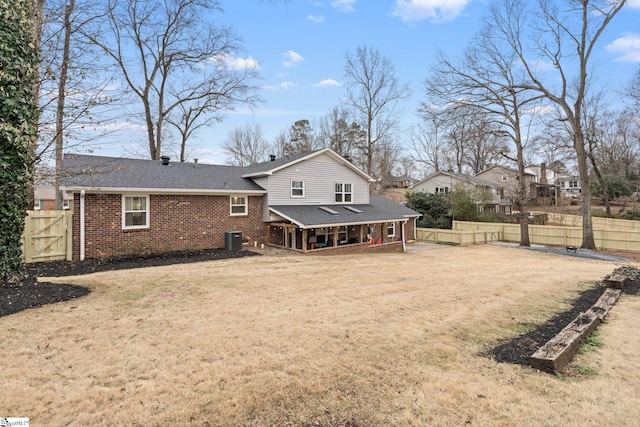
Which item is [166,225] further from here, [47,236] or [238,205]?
[47,236]

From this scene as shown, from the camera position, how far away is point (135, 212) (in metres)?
13.0

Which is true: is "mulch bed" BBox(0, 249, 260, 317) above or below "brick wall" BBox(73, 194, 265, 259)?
below

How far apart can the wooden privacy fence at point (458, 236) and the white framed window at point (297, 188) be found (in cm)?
1191

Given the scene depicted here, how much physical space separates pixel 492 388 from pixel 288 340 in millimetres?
2666

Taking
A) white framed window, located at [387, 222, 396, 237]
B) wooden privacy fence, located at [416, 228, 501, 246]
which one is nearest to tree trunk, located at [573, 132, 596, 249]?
wooden privacy fence, located at [416, 228, 501, 246]

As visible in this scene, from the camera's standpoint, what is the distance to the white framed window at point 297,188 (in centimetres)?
1811

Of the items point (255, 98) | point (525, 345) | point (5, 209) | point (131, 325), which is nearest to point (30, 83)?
point (5, 209)

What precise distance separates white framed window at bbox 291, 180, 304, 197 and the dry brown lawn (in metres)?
10.8

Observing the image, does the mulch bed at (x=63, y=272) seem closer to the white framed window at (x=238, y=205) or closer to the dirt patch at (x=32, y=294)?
the dirt patch at (x=32, y=294)

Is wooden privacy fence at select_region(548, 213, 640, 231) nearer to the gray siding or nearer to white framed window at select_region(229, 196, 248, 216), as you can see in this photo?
the gray siding

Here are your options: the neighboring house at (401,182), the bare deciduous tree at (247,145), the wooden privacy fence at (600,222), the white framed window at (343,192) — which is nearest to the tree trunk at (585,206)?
the wooden privacy fence at (600,222)

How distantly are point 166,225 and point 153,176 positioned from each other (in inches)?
98.3

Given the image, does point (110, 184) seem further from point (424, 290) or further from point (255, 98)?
point (255, 98)

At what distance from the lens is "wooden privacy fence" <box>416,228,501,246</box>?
2306 cm
